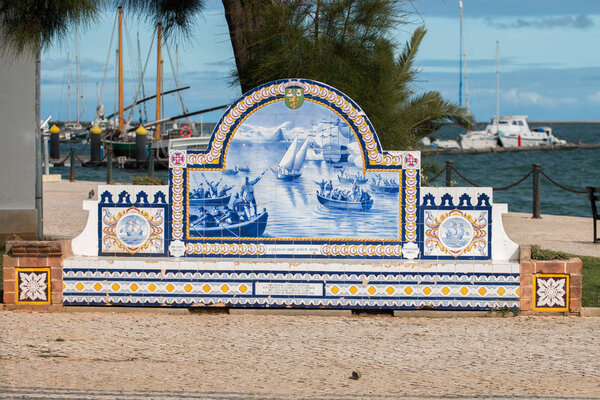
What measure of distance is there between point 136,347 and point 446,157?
68704 millimetres

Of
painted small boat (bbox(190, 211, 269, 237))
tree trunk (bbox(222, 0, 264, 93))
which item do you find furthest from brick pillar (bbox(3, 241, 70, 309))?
tree trunk (bbox(222, 0, 264, 93))

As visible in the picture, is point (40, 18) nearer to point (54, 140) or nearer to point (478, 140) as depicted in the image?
point (54, 140)

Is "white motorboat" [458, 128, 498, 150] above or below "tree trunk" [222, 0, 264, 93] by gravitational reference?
above

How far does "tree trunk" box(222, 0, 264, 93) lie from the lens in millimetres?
13242

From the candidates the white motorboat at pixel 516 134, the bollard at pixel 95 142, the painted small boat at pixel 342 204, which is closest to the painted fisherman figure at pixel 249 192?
the painted small boat at pixel 342 204

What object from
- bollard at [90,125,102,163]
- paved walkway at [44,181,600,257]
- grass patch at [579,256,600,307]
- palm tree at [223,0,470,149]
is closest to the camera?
grass patch at [579,256,600,307]

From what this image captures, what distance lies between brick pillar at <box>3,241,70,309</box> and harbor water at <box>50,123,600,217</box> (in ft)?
18.4

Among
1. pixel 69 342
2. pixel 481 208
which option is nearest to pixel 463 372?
pixel 481 208

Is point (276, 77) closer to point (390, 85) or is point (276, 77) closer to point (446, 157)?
point (390, 85)

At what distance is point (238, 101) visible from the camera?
8.66m

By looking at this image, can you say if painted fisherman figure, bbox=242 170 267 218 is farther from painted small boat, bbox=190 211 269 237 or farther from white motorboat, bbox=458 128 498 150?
white motorboat, bbox=458 128 498 150

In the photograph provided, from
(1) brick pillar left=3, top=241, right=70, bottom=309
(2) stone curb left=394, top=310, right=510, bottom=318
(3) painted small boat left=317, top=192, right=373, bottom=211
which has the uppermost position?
(3) painted small boat left=317, top=192, right=373, bottom=211

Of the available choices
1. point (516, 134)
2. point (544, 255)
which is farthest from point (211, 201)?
point (516, 134)

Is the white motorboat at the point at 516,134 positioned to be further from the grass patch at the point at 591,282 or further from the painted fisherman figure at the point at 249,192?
the painted fisherman figure at the point at 249,192
